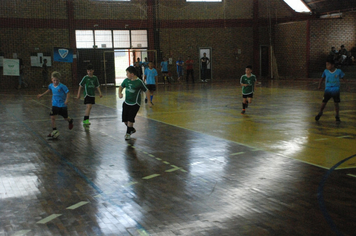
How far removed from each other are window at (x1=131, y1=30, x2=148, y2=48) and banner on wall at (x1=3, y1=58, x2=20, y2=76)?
8.89m

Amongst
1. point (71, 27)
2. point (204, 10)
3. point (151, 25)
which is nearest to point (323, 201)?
point (71, 27)

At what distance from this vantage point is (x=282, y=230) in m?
4.21

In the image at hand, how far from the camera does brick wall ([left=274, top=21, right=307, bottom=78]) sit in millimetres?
31891

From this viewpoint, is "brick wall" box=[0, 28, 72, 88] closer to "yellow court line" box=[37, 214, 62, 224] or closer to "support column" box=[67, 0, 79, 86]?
"support column" box=[67, 0, 79, 86]

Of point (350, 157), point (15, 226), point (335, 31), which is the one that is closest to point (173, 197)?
point (15, 226)

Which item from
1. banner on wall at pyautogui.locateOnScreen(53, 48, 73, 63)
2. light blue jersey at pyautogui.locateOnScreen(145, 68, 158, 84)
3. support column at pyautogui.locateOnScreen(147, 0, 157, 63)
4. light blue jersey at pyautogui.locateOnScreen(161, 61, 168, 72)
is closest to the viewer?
light blue jersey at pyautogui.locateOnScreen(145, 68, 158, 84)

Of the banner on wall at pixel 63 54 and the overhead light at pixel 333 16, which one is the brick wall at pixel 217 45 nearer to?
the overhead light at pixel 333 16

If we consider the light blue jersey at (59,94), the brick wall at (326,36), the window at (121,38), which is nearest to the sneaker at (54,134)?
the light blue jersey at (59,94)

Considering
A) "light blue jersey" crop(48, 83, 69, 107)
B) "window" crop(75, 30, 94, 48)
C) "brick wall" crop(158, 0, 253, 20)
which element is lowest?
"light blue jersey" crop(48, 83, 69, 107)

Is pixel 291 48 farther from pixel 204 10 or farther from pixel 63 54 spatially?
pixel 63 54

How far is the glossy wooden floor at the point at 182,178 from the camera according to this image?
4461mm

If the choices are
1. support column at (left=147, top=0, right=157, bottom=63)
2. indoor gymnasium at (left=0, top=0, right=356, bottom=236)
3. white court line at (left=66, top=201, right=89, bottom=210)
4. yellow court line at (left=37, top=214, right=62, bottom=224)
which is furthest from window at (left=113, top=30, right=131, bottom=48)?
yellow court line at (left=37, top=214, right=62, bottom=224)

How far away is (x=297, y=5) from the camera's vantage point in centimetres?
3475

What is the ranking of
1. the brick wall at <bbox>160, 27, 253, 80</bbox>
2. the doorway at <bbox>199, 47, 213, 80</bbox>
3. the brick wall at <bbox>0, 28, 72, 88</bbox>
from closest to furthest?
the brick wall at <bbox>0, 28, 72, 88</bbox> → the brick wall at <bbox>160, 27, 253, 80</bbox> → the doorway at <bbox>199, 47, 213, 80</bbox>
